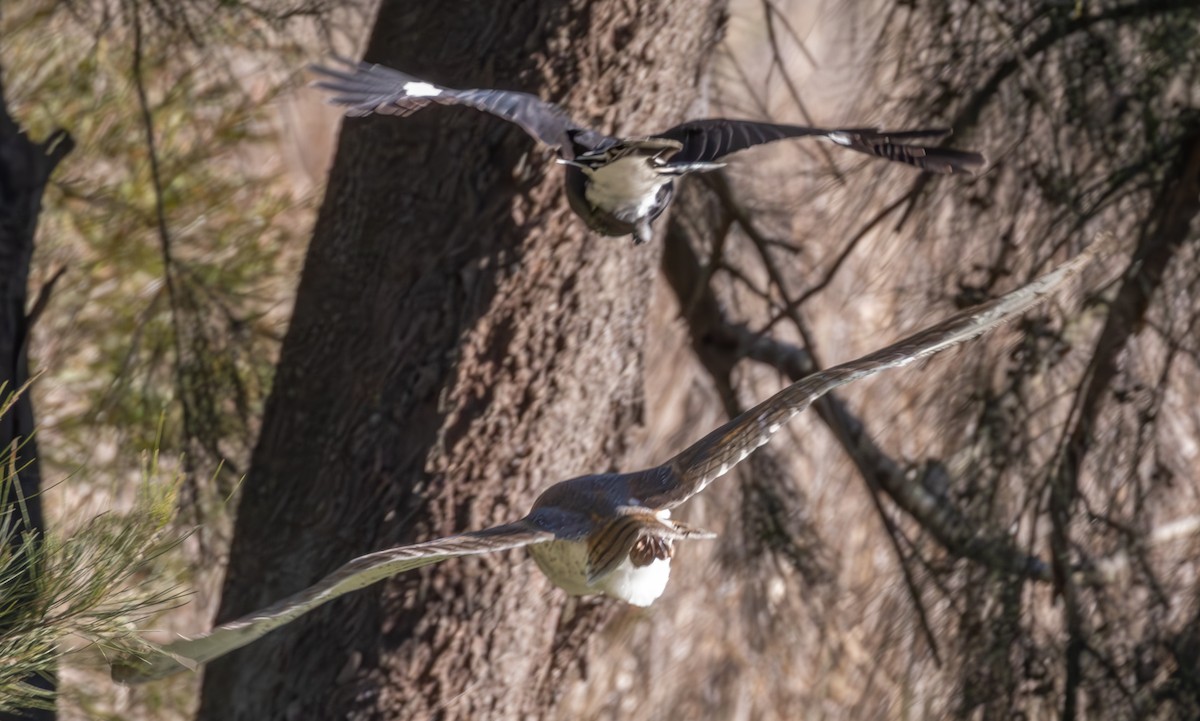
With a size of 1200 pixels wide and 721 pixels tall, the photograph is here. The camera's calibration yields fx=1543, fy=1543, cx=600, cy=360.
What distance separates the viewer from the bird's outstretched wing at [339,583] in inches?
50.5

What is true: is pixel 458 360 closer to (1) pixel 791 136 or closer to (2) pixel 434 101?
(2) pixel 434 101

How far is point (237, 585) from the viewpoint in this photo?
2.24m

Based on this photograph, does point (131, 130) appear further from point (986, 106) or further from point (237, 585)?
point (986, 106)

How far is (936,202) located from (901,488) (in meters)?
0.51

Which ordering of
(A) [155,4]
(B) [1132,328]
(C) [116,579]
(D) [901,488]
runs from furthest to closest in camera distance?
1. (D) [901,488]
2. (A) [155,4]
3. (B) [1132,328]
4. (C) [116,579]

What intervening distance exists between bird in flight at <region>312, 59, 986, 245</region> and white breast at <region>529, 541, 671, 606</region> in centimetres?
41

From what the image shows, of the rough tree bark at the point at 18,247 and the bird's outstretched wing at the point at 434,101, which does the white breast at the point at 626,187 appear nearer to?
the bird's outstretched wing at the point at 434,101

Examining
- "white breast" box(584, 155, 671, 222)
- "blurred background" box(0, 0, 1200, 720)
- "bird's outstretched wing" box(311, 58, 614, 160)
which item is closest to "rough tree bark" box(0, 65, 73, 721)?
"blurred background" box(0, 0, 1200, 720)

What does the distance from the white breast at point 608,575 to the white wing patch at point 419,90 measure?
18.8 inches

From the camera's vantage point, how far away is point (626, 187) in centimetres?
169

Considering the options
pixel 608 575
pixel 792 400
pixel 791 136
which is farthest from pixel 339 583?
pixel 791 136

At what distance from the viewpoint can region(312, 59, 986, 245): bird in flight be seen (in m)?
1.61

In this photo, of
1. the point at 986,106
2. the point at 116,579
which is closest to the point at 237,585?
the point at 116,579

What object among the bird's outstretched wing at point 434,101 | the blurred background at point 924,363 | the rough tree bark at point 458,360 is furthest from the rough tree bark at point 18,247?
the bird's outstretched wing at point 434,101
